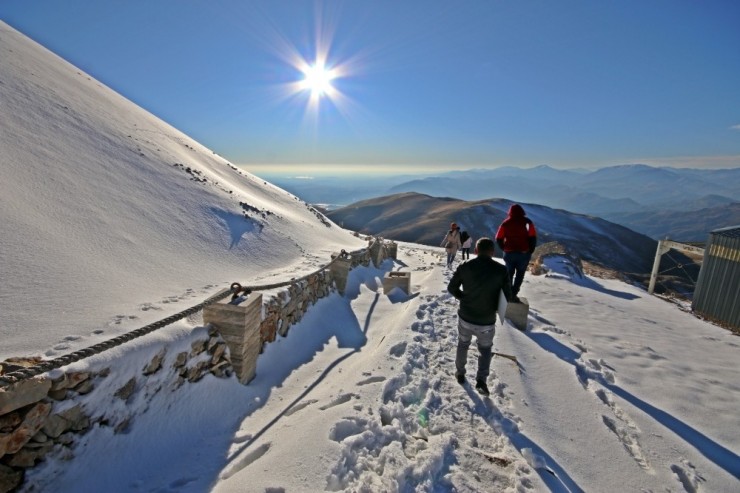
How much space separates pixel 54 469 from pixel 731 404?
7926 millimetres

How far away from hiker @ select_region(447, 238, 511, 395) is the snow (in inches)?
24.6

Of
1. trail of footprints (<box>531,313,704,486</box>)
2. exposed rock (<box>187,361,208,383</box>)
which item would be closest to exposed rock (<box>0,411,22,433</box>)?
exposed rock (<box>187,361,208,383</box>)

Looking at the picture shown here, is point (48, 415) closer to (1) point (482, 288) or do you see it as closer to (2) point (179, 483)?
(2) point (179, 483)

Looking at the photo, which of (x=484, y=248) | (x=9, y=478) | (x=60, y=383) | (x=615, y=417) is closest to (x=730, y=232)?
(x=615, y=417)

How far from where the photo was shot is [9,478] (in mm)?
2369

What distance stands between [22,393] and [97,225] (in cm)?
438

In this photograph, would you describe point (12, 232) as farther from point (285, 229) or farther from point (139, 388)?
point (285, 229)

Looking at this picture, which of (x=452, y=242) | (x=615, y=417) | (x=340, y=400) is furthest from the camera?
→ (x=452, y=242)

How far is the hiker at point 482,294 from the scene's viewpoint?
167 inches

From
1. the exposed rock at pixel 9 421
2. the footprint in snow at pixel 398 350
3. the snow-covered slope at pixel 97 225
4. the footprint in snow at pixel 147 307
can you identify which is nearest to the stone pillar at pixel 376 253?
the snow-covered slope at pixel 97 225

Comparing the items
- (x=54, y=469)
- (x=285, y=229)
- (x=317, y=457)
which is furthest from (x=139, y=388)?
(x=285, y=229)

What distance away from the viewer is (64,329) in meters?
3.32

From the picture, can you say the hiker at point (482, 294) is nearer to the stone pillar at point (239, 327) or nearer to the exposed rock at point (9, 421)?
the stone pillar at point (239, 327)

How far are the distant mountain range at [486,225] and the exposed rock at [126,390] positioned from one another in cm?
5838
